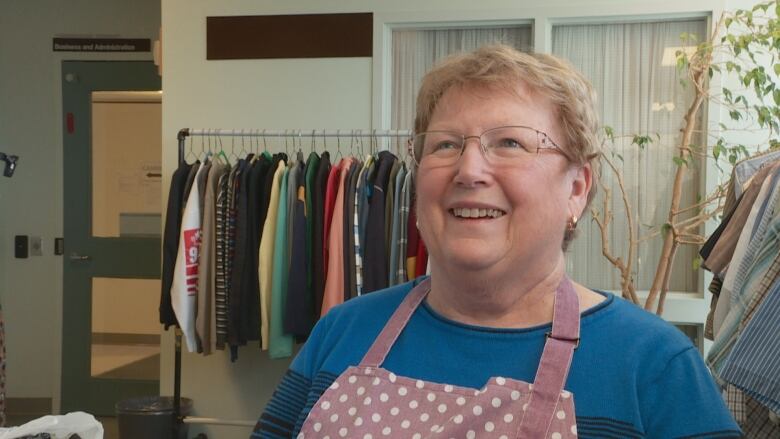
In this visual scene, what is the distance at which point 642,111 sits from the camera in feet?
13.2

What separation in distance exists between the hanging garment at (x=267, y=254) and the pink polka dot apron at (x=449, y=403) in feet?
7.98

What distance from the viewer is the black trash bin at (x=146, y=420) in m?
4.02

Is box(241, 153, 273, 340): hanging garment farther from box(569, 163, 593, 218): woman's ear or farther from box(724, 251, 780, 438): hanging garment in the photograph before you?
box(569, 163, 593, 218): woman's ear

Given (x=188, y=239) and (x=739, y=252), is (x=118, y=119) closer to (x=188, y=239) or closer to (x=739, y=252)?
(x=188, y=239)

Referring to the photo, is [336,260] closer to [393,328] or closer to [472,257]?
[393,328]

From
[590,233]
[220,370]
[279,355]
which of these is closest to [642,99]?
[590,233]

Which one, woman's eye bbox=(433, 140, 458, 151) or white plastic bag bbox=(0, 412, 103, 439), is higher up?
woman's eye bbox=(433, 140, 458, 151)

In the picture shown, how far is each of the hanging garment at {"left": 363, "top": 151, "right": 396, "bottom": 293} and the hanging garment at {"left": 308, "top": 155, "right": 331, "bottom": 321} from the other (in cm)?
21

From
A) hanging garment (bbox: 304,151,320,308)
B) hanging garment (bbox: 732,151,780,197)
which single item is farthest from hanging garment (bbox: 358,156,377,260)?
hanging garment (bbox: 732,151,780,197)

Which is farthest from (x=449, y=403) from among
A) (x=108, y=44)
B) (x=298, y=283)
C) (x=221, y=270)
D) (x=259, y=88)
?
(x=108, y=44)

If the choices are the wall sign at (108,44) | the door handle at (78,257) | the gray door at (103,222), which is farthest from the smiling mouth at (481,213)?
the door handle at (78,257)

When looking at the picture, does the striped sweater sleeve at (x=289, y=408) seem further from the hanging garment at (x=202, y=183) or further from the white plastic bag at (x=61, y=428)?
the hanging garment at (x=202, y=183)

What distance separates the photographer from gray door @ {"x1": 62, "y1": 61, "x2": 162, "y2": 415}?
5.51 m

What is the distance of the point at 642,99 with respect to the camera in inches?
158
